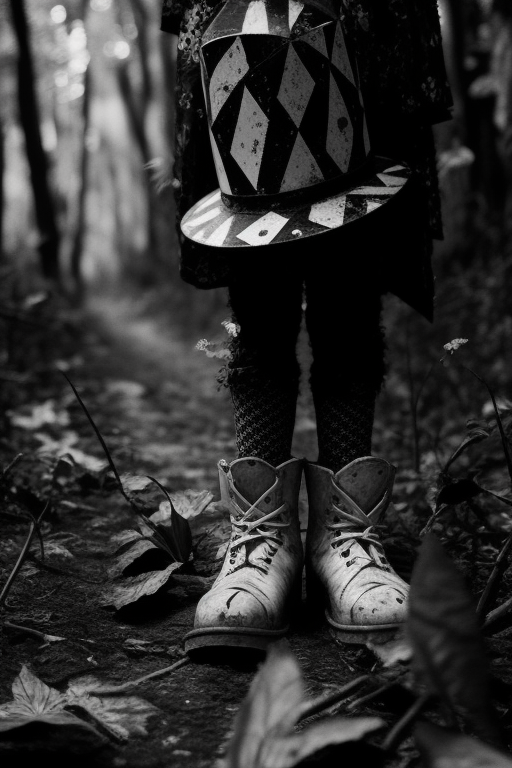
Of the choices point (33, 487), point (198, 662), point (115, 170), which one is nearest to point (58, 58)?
point (115, 170)

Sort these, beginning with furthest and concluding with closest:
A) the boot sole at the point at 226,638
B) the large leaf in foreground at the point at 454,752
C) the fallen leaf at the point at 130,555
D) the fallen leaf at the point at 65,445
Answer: the fallen leaf at the point at 65,445 → the fallen leaf at the point at 130,555 → the boot sole at the point at 226,638 → the large leaf in foreground at the point at 454,752

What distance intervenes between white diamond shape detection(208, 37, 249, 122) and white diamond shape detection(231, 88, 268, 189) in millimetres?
36

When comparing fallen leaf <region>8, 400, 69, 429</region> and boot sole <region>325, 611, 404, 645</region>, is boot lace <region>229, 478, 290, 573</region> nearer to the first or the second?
boot sole <region>325, 611, 404, 645</region>

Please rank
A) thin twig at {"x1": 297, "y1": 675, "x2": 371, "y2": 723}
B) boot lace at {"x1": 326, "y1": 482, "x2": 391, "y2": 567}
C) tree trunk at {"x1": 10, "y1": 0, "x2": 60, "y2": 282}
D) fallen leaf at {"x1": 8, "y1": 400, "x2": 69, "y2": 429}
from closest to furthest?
thin twig at {"x1": 297, "y1": 675, "x2": 371, "y2": 723} < boot lace at {"x1": 326, "y1": 482, "x2": 391, "y2": 567} < fallen leaf at {"x1": 8, "y1": 400, "x2": 69, "y2": 429} < tree trunk at {"x1": 10, "y1": 0, "x2": 60, "y2": 282}

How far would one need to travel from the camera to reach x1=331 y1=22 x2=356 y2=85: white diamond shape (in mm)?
1262

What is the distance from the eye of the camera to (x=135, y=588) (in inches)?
53.9

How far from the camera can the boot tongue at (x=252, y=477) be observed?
54.7 inches

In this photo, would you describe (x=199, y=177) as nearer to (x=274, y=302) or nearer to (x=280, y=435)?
(x=274, y=302)

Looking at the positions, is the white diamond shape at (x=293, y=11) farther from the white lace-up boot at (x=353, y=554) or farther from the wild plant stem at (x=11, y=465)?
the wild plant stem at (x=11, y=465)

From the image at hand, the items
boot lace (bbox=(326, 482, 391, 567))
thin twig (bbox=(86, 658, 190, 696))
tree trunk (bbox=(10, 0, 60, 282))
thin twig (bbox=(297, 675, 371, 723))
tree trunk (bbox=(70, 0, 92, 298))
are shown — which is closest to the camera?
thin twig (bbox=(297, 675, 371, 723))

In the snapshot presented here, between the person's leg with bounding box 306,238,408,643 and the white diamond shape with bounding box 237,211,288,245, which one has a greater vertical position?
the white diamond shape with bounding box 237,211,288,245

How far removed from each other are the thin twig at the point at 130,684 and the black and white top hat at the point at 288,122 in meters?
0.76

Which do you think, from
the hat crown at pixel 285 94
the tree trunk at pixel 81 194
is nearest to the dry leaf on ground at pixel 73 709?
the hat crown at pixel 285 94

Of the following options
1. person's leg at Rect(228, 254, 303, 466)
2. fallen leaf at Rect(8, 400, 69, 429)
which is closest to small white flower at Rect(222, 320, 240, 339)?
person's leg at Rect(228, 254, 303, 466)
